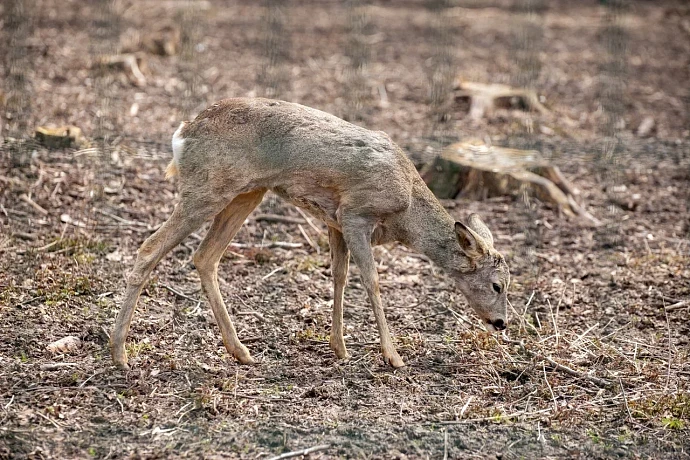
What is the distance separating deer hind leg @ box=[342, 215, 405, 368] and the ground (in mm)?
141

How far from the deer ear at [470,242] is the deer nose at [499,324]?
1.56 feet

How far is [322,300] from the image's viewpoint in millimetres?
7008

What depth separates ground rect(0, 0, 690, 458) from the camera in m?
4.99

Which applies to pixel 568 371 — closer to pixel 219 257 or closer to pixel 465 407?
pixel 465 407

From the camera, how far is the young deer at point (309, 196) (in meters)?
5.58

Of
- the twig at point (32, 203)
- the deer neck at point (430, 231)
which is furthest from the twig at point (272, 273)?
the twig at point (32, 203)

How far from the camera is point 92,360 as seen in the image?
221 inches

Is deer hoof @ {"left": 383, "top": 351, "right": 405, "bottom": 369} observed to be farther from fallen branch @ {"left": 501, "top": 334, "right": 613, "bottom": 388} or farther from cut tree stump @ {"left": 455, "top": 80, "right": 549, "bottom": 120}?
cut tree stump @ {"left": 455, "top": 80, "right": 549, "bottom": 120}

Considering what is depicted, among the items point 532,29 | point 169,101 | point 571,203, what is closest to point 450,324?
point 571,203

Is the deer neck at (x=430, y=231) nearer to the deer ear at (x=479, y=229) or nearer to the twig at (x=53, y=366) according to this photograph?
the deer ear at (x=479, y=229)

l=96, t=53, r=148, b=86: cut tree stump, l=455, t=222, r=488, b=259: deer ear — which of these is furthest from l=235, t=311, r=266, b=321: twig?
l=96, t=53, r=148, b=86: cut tree stump

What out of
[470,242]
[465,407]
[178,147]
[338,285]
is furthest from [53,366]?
[470,242]

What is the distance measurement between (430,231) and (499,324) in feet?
2.64

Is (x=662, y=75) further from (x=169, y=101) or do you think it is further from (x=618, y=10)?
(x=169, y=101)
